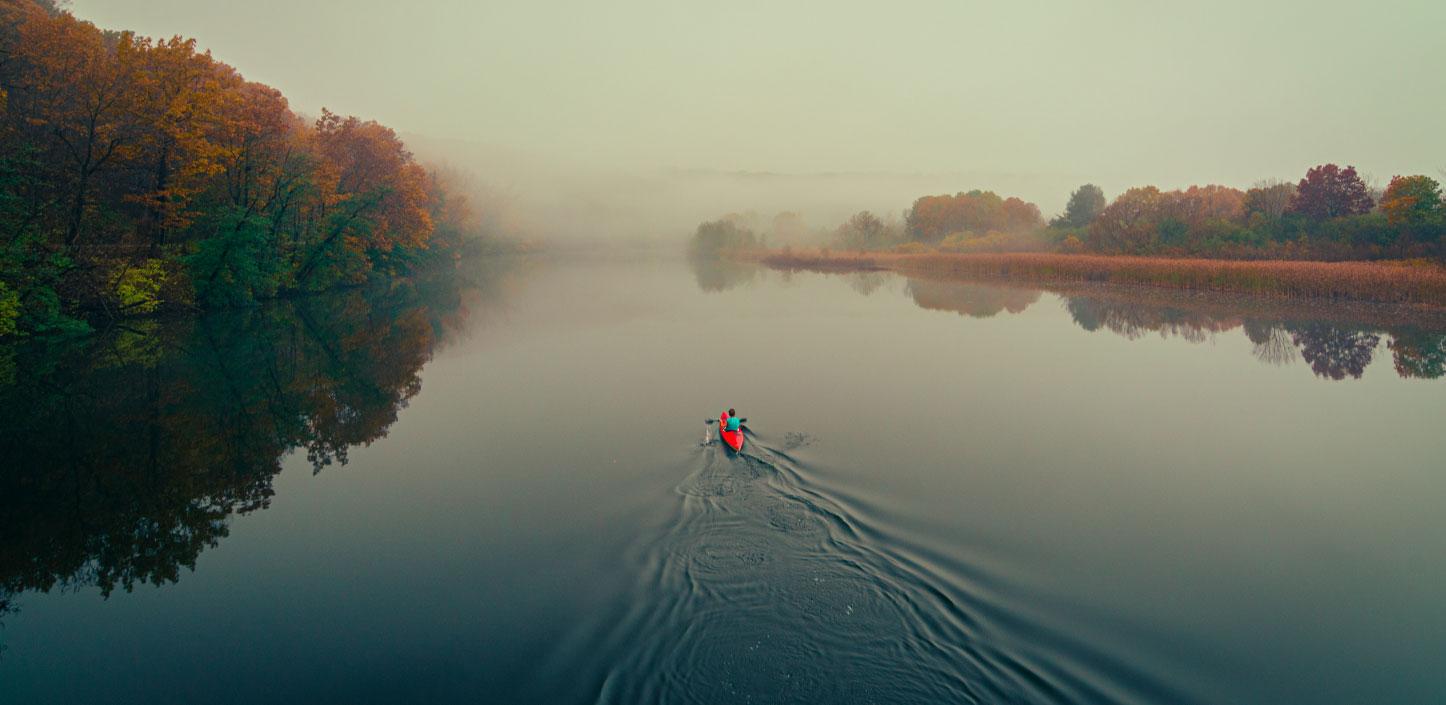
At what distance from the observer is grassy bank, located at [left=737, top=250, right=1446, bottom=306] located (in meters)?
31.4

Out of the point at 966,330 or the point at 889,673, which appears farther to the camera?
the point at 966,330

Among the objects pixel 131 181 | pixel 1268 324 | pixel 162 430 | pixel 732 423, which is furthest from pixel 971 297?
pixel 131 181

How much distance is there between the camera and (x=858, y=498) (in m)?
9.93

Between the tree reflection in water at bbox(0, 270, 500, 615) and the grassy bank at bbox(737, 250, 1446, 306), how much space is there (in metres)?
39.4

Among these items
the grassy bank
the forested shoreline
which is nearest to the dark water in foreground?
the forested shoreline

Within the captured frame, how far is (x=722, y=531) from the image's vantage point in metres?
8.95

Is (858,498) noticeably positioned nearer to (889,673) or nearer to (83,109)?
(889,673)

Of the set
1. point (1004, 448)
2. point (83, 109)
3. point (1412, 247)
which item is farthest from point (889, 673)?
point (1412, 247)

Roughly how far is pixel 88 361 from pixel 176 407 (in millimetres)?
7566

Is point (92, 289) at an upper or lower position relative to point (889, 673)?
upper

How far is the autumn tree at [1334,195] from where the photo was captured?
154ft

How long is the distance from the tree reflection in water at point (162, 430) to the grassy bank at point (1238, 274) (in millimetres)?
39446

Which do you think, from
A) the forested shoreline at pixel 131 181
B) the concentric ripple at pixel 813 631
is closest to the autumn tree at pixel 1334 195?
the concentric ripple at pixel 813 631

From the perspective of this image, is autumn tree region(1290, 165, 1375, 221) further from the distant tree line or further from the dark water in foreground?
the dark water in foreground
